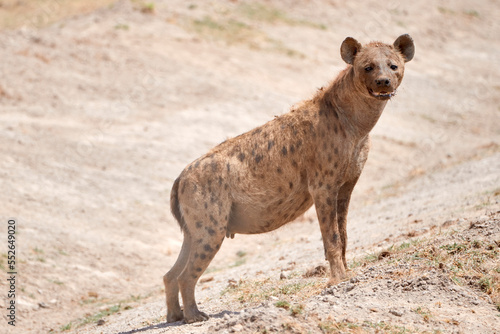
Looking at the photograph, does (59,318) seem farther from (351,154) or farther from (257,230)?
(351,154)

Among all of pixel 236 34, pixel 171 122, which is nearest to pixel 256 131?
pixel 171 122

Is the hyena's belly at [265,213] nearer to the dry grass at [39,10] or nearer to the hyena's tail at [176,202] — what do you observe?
the hyena's tail at [176,202]

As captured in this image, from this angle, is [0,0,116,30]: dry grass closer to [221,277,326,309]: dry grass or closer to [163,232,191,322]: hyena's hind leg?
[221,277,326,309]: dry grass

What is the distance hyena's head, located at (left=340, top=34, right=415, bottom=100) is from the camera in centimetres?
696

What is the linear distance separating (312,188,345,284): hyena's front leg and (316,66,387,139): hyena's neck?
2.33ft

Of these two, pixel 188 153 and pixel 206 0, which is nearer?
pixel 188 153

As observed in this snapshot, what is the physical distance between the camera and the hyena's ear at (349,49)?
725 cm

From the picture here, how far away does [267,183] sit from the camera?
7.34 metres

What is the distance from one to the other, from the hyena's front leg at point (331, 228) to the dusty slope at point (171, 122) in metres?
2.58

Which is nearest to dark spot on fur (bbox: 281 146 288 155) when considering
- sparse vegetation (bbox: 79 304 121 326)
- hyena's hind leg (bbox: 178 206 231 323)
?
hyena's hind leg (bbox: 178 206 231 323)

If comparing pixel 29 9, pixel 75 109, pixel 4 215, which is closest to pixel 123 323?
pixel 4 215

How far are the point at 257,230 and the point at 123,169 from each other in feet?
28.1

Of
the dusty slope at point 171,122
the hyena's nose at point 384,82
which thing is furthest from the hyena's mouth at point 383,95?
the dusty slope at point 171,122

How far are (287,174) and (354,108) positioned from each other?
3.11 ft
